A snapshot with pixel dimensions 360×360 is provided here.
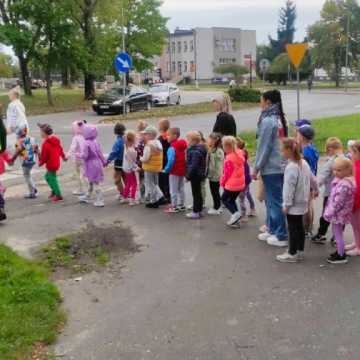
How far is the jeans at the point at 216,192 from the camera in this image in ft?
28.4

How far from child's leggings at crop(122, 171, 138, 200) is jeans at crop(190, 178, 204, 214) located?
1400 millimetres

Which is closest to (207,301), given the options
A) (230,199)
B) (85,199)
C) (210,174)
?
(230,199)

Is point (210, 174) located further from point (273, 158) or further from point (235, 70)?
point (235, 70)

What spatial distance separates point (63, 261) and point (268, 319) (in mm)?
2748

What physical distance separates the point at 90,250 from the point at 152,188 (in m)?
2.42

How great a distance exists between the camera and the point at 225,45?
397ft

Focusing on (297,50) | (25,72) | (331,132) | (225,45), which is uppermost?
(225,45)

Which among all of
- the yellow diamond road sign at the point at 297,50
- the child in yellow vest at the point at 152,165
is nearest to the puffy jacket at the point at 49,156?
the child in yellow vest at the point at 152,165

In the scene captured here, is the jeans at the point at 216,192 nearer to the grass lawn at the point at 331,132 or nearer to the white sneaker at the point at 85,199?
the white sneaker at the point at 85,199

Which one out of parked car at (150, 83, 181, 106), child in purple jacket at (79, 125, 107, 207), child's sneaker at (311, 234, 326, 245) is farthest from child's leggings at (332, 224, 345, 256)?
parked car at (150, 83, 181, 106)

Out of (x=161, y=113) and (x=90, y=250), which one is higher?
(x=161, y=113)

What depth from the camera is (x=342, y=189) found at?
635 cm

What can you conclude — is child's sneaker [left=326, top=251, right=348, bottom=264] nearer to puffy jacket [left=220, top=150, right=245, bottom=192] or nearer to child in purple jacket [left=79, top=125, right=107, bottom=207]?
puffy jacket [left=220, top=150, right=245, bottom=192]

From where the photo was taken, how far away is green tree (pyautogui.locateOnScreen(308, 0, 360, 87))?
228 feet
